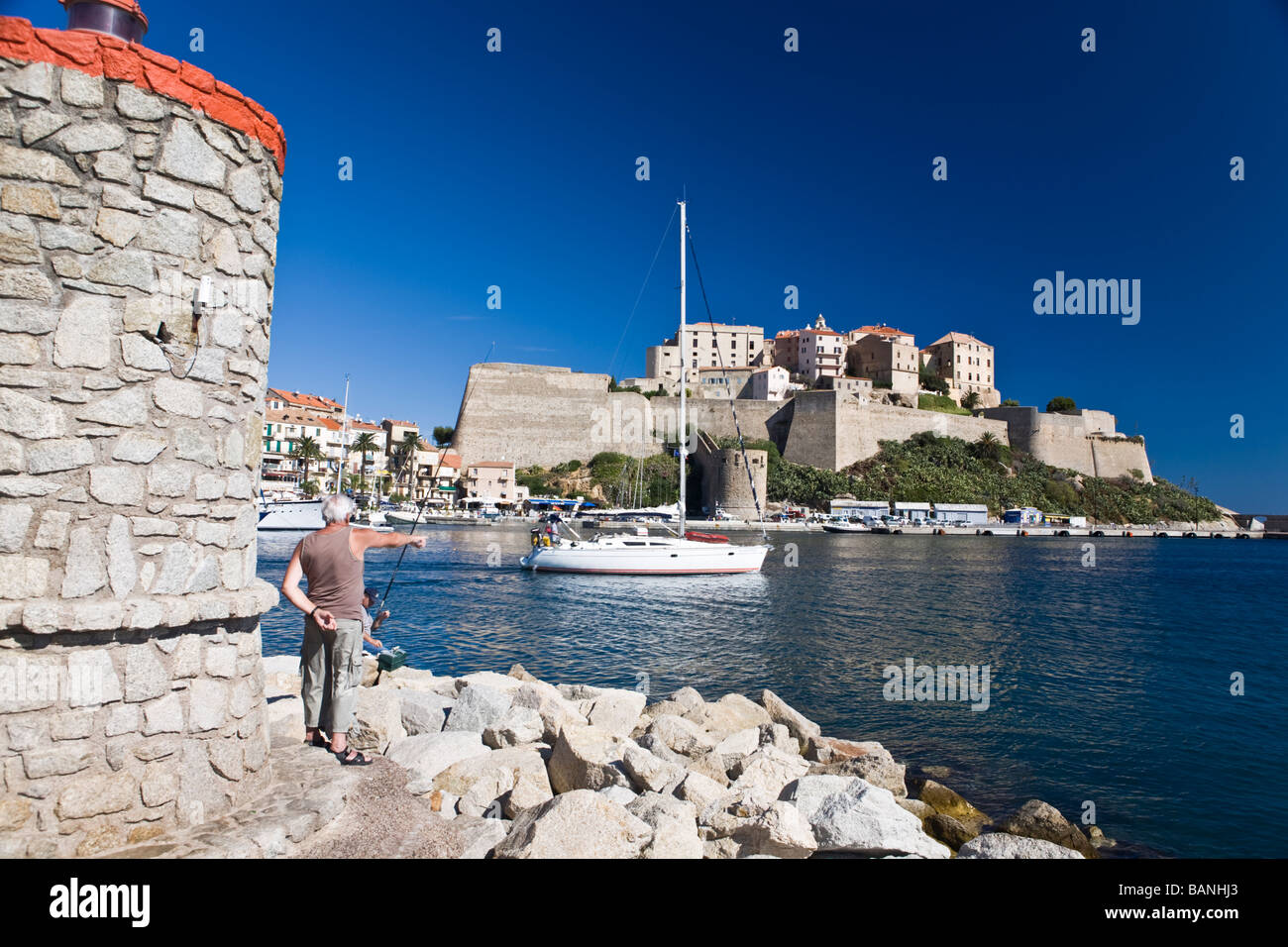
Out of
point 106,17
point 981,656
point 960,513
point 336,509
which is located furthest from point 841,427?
point 106,17

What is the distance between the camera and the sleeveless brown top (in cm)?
378

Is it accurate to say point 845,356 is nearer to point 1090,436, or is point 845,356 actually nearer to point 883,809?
point 1090,436

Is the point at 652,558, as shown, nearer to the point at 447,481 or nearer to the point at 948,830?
the point at 948,830

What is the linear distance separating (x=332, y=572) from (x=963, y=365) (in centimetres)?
7520

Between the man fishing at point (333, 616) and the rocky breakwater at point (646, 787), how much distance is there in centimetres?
36

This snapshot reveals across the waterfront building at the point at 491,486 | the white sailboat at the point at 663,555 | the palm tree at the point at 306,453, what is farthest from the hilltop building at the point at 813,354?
the white sailboat at the point at 663,555

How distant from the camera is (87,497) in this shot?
2.91m

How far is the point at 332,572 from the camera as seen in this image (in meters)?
3.79

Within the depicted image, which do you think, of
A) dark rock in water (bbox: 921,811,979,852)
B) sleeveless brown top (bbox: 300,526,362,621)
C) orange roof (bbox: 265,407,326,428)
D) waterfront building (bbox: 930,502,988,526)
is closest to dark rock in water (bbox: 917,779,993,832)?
dark rock in water (bbox: 921,811,979,852)

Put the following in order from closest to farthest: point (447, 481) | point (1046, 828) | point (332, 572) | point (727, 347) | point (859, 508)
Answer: point (332, 572) → point (1046, 828) → point (859, 508) → point (447, 481) → point (727, 347)

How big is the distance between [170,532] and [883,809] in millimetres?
3998
